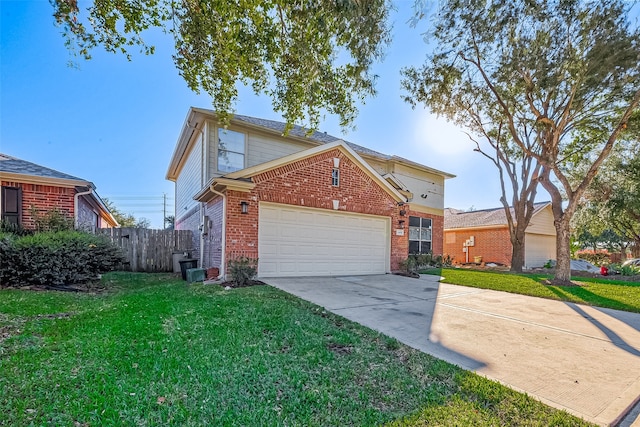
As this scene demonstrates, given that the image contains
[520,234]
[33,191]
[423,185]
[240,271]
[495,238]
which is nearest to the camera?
[240,271]

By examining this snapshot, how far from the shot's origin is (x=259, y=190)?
862 cm

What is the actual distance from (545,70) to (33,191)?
15.2 metres

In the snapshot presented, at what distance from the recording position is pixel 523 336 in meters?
4.27

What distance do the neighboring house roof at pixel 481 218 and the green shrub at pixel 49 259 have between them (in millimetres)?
20930

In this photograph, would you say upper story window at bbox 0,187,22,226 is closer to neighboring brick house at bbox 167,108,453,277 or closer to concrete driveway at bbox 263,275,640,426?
neighboring brick house at bbox 167,108,453,277

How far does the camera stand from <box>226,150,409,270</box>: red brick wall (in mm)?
8211

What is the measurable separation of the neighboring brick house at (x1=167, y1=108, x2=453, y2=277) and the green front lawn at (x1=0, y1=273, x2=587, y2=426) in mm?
4129

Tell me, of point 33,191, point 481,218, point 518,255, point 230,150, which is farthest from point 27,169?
point 481,218

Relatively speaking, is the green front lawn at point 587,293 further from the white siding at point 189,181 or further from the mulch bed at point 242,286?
the white siding at point 189,181

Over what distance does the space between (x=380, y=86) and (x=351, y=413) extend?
271 inches

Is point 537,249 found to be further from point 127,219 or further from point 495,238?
point 127,219

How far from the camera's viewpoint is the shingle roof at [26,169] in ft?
27.4

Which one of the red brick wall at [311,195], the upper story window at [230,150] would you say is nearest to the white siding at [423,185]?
the red brick wall at [311,195]

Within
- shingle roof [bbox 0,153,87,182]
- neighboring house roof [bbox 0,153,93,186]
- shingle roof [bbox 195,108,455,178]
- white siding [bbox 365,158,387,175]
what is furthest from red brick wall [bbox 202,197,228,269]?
white siding [bbox 365,158,387,175]
